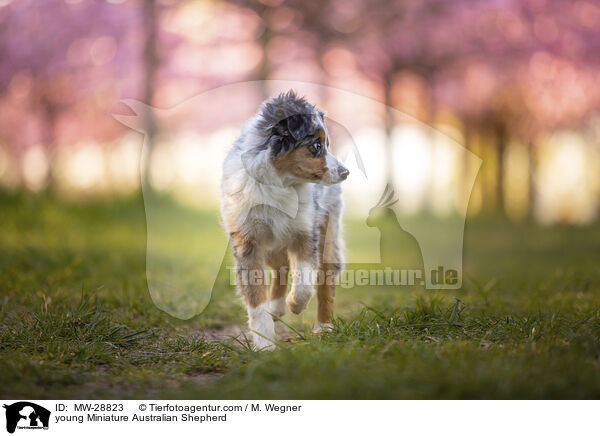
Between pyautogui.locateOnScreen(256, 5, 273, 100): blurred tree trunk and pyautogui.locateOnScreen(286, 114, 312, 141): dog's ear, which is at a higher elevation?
pyautogui.locateOnScreen(256, 5, 273, 100): blurred tree trunk

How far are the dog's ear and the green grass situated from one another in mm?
1321

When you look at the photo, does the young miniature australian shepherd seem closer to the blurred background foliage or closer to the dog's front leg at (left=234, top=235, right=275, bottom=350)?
the dog's front leg at (left=234, top=235, right=275, bottom=350)

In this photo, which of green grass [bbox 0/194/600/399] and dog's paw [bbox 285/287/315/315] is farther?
dog's paw [bbox 285/287/315/315]

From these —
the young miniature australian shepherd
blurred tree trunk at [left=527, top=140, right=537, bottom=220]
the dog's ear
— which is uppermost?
blurred tree trunk at [left=527, top=140, right=537, bottom=220]

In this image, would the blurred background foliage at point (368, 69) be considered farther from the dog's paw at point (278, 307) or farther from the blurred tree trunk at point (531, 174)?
the dog's paw at point (278, 307)

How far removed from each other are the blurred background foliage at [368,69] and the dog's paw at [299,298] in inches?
283

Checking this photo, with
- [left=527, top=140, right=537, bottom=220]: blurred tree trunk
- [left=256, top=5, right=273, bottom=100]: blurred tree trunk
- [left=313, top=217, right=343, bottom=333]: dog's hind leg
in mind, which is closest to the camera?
[left=313, top=217, right=343, bottom=333]: dog's hind leg

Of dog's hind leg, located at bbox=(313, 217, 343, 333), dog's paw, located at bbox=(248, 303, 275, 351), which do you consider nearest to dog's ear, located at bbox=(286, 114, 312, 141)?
dog's hind leg, located at bbox=(313, 217, 343, 333)

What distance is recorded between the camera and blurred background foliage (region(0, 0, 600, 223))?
12586mm

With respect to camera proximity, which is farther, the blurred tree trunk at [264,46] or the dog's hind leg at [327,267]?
the blurred tree trunk at [264,46]
